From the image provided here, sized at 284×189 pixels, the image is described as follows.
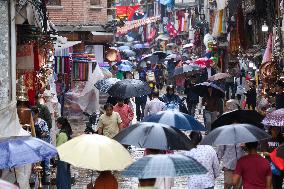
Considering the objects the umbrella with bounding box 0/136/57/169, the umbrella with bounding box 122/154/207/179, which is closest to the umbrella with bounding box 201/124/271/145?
the umbrella with bounding box 122/154/207/179

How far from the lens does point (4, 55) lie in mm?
12195

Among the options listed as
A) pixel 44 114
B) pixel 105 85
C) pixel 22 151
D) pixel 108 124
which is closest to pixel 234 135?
pixel 22 151

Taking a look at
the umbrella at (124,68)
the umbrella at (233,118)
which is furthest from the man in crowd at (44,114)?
the umbrella at (124,68)

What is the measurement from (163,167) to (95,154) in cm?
128

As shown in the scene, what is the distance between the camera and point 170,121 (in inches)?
483

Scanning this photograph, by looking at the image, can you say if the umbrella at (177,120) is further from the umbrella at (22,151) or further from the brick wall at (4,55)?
the umbrella at (22,151)

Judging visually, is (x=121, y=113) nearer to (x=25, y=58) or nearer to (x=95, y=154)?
(x=25, y=58)

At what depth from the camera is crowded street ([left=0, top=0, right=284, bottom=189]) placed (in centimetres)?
889

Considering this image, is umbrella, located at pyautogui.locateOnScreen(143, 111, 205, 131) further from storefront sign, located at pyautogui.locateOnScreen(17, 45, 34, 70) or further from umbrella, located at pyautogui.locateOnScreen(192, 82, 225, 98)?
umbrella, located at pyautogui.locateOnScreen(192, 82, 225, 98)

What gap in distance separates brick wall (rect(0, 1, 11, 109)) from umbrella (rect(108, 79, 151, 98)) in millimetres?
6855

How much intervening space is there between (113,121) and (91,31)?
14471 millimetres

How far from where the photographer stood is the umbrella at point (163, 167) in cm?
755

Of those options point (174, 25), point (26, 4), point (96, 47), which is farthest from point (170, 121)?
point (174, 25)

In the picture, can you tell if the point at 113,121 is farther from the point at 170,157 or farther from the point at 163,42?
the point at 163,42
